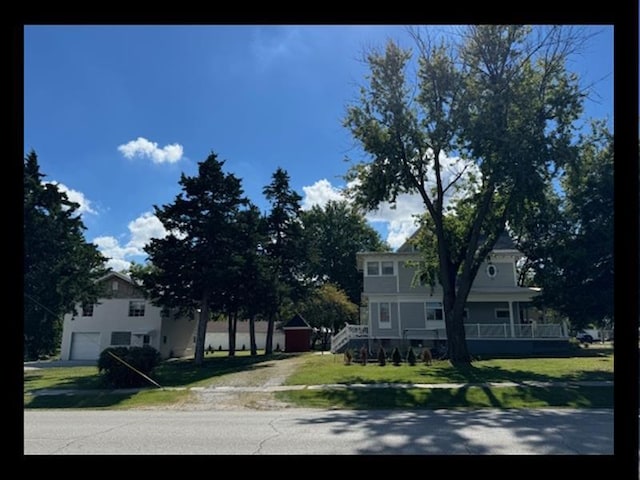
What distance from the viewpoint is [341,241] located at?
56.2 meters

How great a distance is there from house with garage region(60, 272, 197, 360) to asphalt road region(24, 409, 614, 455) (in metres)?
23.2

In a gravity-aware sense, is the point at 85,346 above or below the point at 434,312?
below

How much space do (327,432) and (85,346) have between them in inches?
1230

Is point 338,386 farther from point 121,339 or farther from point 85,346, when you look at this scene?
point 85,346

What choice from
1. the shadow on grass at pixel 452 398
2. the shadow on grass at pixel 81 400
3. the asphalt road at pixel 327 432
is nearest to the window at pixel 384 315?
the shadow on grass at pixel 452 398

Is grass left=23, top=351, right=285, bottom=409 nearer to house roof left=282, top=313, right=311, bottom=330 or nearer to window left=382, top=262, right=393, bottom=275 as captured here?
window left=382, top=262, right=393, bottom=275

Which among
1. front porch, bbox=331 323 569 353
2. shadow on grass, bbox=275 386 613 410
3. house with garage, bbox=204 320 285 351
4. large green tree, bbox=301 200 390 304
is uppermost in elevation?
large green tree, bbox=301 200 390 304

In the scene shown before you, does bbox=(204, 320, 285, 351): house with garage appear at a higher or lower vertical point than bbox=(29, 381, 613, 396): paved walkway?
lower

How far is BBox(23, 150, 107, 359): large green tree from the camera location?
77.5 ft

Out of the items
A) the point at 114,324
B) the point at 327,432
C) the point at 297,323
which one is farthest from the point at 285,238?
the point at 327,432

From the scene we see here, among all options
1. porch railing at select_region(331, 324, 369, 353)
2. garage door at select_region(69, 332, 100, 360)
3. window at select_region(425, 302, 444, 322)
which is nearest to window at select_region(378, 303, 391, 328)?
porch railing at select_region(331, 324, 369, 353)

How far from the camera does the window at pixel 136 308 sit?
34378 mm

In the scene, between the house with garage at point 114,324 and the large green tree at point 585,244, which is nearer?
the large green tree at point 585,244

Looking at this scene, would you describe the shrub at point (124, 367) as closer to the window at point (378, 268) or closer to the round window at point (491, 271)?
the window at point (378, 268)
